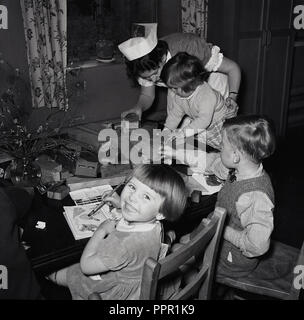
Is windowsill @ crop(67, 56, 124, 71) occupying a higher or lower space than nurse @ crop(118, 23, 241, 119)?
lower

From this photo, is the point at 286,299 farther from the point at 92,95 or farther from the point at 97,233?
the point at 92,95

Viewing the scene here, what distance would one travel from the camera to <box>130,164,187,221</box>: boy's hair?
1.35 meters

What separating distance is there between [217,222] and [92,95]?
2.72 m

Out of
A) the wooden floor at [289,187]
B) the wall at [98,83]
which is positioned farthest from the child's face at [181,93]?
the wall at [98,83]

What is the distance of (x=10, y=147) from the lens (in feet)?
6.00

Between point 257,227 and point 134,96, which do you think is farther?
point 134,96

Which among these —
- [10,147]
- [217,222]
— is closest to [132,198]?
[217,222]

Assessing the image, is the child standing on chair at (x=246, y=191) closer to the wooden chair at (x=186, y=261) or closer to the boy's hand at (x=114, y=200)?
the wooden chair at (x=186, y=261)

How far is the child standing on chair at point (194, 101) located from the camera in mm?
2154

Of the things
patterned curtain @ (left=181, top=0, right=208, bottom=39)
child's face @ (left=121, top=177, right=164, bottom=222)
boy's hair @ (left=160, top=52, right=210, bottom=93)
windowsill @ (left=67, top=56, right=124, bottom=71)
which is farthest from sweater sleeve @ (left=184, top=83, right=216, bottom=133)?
patterned curtain @ (left=181, top=0, right=208, bottom=39)

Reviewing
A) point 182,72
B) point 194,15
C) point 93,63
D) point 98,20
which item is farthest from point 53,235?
point 194,15

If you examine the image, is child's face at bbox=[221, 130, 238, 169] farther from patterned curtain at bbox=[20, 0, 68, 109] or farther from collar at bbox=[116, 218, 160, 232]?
patterned curtain at bbox=[20, 0, 68, 109]

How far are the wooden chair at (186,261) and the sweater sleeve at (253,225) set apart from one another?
0.25 meters

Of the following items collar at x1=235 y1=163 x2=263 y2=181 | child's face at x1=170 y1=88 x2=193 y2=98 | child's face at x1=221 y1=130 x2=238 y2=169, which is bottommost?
collar at x1=235 y1=163 x2=263 y2=181
